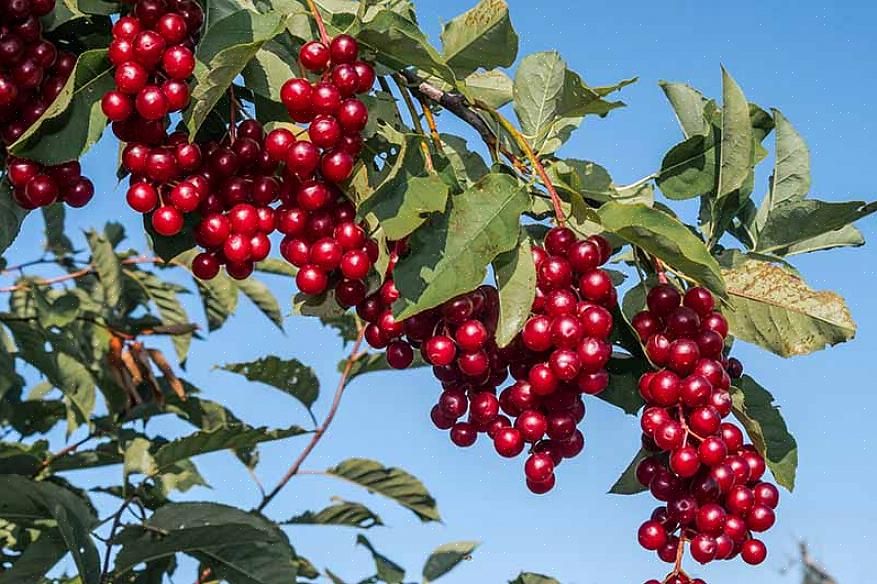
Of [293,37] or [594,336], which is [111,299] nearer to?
[293,37]

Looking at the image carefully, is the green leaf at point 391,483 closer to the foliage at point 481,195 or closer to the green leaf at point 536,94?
the foliage at point 481,195

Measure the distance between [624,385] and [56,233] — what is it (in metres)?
3.42

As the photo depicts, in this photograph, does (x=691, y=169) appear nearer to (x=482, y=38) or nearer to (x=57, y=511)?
(x=482, y=38)

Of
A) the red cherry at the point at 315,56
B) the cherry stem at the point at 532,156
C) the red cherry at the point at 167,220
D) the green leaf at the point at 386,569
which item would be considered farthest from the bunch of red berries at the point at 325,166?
the green leaf at the point at 386,569

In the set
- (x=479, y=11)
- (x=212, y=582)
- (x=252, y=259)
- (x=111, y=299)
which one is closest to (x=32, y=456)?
(x=212, y=582)

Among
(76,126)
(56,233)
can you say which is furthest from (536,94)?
(56,233)

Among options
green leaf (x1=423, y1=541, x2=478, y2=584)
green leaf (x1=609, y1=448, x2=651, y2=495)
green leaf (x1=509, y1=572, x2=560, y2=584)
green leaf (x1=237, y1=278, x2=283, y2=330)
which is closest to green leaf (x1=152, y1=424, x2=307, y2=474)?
green leaf (x1=509, y1=572, x2=560, y2=584)

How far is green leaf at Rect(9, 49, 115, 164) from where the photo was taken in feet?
4.79

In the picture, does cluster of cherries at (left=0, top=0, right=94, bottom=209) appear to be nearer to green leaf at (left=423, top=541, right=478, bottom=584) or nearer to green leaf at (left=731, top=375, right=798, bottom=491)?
green leaf at (left=731, top=375, right=798, bottom=491)

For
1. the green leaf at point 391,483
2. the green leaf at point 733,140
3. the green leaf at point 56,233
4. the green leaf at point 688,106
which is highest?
the green leaf at point 56,233

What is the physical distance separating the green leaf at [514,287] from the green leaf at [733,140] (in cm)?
39

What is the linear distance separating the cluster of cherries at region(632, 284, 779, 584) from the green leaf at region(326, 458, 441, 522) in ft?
6.40

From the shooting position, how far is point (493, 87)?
1.84 meters

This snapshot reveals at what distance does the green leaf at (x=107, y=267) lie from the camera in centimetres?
414
